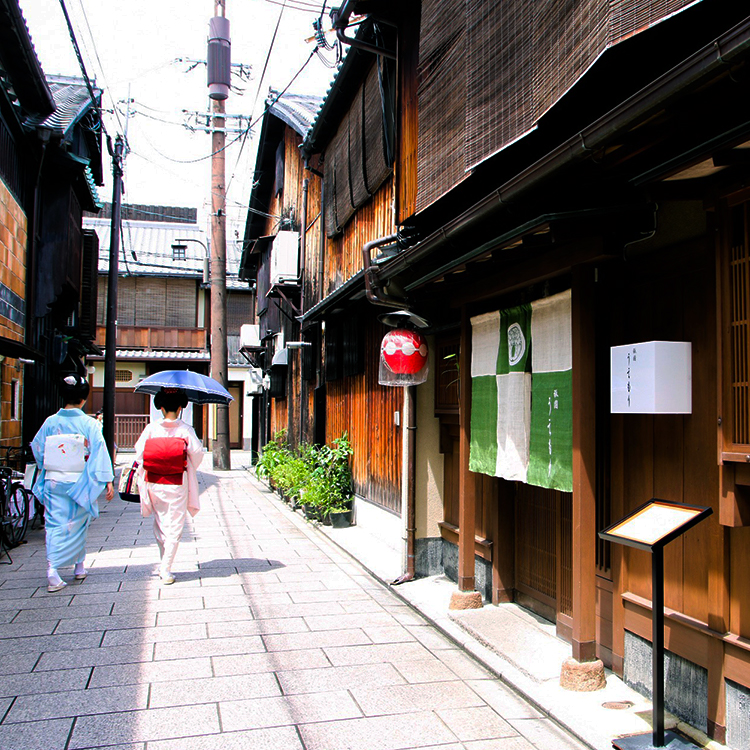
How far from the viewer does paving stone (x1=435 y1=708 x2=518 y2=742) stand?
4.66 m

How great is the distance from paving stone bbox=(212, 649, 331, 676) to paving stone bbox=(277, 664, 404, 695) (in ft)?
0.45

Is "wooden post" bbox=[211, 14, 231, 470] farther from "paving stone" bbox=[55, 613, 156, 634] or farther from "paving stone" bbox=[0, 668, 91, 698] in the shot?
"paving stone" bbox=[0, 668, 91, 698]

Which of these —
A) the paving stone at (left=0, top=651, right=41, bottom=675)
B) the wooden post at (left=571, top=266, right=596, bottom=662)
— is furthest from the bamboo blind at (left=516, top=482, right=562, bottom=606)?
the paving stone at (left=0, top=651, right=41, bottom=675)

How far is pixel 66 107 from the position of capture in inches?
647

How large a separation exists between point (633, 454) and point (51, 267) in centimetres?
1378

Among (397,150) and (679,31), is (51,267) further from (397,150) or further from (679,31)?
(679,31)

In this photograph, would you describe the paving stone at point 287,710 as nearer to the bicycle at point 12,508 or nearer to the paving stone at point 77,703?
the paving stone at point 77,703

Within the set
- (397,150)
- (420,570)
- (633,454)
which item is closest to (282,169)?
(397,150)

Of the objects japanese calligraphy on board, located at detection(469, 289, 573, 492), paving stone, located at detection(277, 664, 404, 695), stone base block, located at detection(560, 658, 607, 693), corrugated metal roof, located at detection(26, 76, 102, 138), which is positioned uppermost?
corrugated metal roof, located at detection(26, 76, 102, 138)

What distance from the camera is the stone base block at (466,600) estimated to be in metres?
7.34

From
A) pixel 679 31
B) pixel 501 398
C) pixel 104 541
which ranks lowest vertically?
pixel 104 541

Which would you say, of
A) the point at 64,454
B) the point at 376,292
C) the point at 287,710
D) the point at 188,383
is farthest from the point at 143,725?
the point at 188,383

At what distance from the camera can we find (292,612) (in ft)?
25.0

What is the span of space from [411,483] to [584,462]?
3787 millimetres
